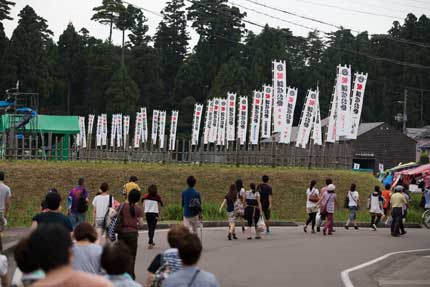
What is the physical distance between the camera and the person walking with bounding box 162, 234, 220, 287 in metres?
6.13

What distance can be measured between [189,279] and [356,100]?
32.7 meters

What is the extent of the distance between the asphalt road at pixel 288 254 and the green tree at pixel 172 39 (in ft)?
226

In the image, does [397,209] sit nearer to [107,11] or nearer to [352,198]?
[352,198]

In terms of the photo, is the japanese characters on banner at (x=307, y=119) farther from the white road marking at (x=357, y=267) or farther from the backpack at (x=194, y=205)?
the backpack at (x=194, y=205)

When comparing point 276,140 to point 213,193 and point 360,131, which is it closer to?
point 213,193

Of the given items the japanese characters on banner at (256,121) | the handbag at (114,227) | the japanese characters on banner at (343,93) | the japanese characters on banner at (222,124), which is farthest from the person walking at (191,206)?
the japanese characters on banner at (222,124)

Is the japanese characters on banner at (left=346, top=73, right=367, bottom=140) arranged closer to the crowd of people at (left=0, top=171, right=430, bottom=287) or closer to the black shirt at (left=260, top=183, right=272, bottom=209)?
the black shirt at (left=260, top=183, right=272, bottom=209)

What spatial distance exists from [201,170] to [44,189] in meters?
7.22

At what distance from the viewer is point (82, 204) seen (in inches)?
661

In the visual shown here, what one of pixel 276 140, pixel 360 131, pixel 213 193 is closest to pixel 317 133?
pixel 276 140

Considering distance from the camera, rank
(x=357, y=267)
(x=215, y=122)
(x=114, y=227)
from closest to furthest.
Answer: (x=114, y=227) < (x=357, y=267) < (x=215, y=122)

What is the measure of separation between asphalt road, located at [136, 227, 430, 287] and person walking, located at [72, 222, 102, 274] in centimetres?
560

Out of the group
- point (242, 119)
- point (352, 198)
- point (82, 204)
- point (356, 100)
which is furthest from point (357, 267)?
point (242, 119)

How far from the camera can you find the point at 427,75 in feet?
293
